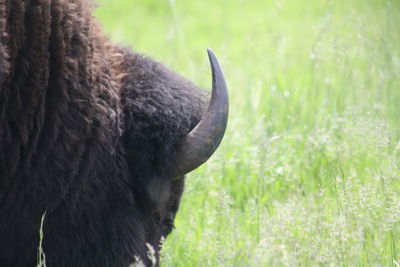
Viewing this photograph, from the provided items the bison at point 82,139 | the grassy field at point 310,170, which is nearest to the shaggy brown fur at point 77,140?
the bison at point 82,139

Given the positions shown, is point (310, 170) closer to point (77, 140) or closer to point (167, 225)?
point (167, 225)

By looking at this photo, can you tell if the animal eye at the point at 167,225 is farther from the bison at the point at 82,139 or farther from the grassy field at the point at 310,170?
the grassy field at the point at 310,170

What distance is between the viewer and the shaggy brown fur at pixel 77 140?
318cm

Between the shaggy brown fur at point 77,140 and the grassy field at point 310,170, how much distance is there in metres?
0.57

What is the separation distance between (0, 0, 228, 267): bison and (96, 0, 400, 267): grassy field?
0.53 metres

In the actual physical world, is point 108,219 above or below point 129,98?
below

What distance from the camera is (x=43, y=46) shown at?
321 centimetres

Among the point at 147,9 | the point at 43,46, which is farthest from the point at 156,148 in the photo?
the point at 147,9

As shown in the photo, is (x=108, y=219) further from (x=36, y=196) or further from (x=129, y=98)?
(x=129, y=98)

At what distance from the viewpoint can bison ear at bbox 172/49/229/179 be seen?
339 cm

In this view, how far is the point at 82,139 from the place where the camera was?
328cm

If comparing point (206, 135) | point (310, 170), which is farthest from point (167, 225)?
point (310, 170)

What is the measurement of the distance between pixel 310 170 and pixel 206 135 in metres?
1.87

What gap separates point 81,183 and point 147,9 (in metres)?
8.64
